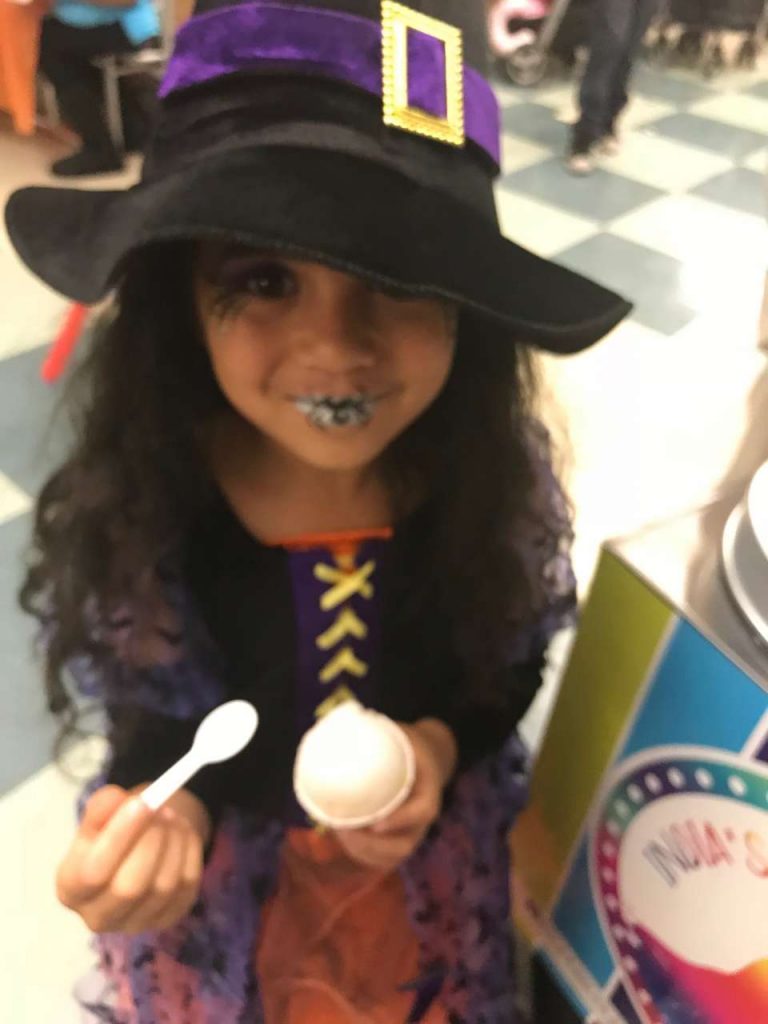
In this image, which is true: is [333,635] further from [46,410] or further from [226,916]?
[46,410]

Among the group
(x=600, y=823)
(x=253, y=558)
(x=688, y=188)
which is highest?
(x=253, y=558)

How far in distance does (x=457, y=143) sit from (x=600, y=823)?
0.42m

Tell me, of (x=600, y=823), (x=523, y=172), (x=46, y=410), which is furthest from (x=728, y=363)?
(x=600, y=823)

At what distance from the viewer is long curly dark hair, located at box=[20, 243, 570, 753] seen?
603 mm

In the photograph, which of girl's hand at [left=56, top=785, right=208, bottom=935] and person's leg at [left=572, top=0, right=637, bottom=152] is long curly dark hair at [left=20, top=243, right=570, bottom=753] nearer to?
girl's hand at [left=56, top=785, right=208, bottom=935]

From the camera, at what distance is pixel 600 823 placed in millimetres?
633

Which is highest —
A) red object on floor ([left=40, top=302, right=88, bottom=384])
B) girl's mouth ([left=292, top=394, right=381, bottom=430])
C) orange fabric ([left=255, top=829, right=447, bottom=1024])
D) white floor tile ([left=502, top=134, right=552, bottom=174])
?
girl's mouth ([left=292, top=394, right=381, bottom=430])

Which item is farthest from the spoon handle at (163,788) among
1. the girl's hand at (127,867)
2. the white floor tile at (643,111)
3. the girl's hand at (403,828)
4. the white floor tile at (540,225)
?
the white floor tile at (643,111)

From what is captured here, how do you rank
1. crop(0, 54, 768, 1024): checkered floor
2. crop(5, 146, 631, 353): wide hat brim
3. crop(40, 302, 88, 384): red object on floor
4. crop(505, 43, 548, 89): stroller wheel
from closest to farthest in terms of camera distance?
crop(5, 146, 631, 353): wide hat brim < crop(0, 54, 768, 1024): checkered floor < crop(40, 302, 88, 384): red object on floor < crop(505, 43, 548, 89): stroller wheel

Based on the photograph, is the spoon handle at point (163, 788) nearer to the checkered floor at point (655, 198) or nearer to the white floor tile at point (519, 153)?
the checkered floor at point (655, 198)

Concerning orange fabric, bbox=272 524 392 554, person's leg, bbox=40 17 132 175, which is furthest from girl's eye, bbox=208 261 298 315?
person's leg, bbox=40 17 132 175

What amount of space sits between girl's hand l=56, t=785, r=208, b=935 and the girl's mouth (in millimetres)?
222

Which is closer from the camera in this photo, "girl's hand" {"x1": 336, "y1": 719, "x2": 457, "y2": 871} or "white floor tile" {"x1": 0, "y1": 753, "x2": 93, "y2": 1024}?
"girl's hand" {"x1": 336, "y1": 719, "x2": 457, "y2": 871}

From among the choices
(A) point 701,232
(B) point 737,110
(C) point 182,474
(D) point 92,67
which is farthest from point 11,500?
(B) point 737,110
